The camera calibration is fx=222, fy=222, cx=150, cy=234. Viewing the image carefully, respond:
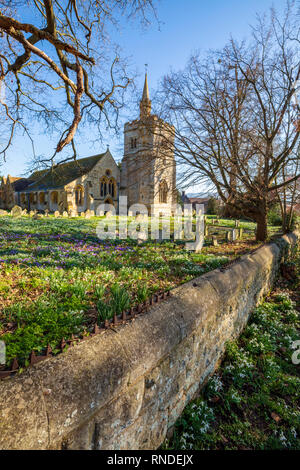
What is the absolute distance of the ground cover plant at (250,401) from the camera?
2467 millimetres

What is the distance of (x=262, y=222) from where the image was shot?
8.96 metres

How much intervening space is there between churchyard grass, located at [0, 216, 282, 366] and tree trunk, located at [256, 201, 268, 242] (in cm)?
250

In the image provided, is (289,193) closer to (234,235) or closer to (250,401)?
(234,235)

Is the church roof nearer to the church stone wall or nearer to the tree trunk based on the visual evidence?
the tree trunk

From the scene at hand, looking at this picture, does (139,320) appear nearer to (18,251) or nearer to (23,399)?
(23,399)

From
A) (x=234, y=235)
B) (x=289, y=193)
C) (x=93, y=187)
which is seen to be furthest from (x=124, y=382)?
(x=93, y=187)

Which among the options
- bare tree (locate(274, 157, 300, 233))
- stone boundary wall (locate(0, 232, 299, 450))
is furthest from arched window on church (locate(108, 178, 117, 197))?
stone boundary wall (locate(0, 232, 299, 450))

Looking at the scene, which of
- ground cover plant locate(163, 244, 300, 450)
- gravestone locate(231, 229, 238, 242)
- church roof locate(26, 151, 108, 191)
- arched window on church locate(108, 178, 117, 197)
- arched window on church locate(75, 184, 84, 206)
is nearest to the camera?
ground cover plant locate(163, 244, 300, 450)

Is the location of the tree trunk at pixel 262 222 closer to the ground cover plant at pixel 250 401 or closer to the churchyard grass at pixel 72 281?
the churchyard grass at pixel 72 281

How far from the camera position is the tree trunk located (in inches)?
338

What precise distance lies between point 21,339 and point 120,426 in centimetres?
116

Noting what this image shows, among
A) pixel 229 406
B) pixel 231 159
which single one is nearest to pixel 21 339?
pixel 229 406

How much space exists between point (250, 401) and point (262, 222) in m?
7.33

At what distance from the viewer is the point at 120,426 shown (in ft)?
5.82
